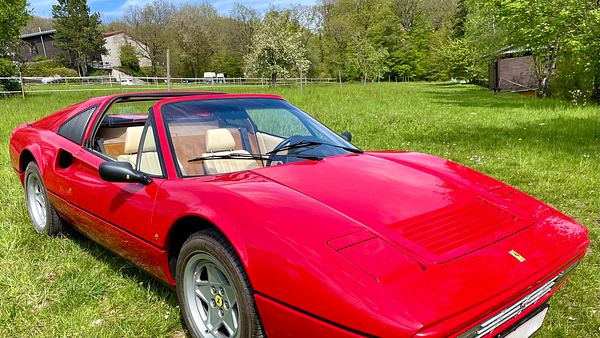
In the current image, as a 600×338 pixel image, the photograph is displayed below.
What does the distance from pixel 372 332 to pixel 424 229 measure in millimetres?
601

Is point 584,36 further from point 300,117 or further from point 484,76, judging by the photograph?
point 484,76

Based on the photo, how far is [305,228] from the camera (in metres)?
1.74

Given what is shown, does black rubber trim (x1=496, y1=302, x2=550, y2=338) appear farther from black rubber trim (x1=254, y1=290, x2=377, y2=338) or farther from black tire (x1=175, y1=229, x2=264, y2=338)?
black tire (x1=175, y1=229, x2=264, y2=338)

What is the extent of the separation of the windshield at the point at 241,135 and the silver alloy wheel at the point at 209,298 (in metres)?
0.57

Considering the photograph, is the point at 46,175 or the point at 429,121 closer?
the point at 46,175

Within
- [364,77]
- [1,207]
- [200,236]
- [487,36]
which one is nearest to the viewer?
[200,236]

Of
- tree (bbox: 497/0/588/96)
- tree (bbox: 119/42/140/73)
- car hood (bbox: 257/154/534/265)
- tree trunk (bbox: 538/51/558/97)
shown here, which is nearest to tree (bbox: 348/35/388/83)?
tree trunk (bbox: 538/51/558/97)

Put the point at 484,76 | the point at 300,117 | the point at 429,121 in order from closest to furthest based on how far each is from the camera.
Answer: the point at 300,117 → the point at 429,121 → the point at 484,76

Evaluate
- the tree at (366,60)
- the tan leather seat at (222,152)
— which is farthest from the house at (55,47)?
the tan leather seat at (222,152)

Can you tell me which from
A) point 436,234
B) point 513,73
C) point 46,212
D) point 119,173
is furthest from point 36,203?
point 513,73

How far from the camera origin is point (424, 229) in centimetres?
182

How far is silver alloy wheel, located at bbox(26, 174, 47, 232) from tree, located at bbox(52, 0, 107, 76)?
2277 inches

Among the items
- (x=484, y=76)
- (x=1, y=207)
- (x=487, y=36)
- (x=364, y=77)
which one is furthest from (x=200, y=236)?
(x=364, y=77)

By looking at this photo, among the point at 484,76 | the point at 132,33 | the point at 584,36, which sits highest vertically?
the point at 132,33
